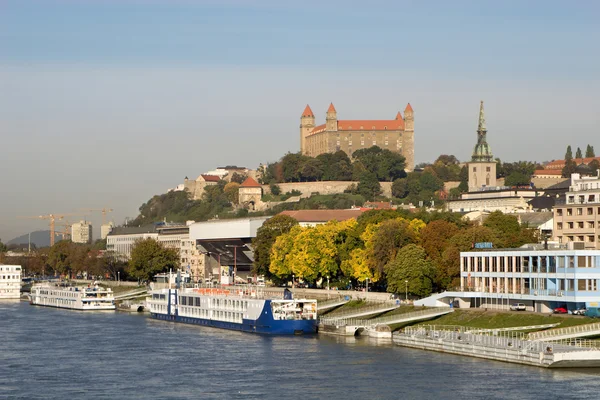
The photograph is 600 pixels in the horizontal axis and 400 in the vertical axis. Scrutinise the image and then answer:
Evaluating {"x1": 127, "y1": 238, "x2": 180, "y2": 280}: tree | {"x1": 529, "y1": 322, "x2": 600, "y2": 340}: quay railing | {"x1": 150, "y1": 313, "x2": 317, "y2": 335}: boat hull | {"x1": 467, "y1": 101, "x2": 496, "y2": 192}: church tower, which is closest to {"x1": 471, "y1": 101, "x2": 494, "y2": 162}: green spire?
{"x1": 467, "y1": 101, "x2": 496, "y2": 192}: church tower

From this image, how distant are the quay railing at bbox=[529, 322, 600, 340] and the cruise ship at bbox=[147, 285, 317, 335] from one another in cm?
2093

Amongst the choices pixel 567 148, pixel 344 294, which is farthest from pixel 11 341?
pixel 567 148

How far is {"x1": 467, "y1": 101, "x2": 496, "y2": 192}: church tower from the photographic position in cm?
17588

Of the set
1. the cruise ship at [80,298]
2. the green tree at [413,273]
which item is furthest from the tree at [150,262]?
the green tree at [413,273]

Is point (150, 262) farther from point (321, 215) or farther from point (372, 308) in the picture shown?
point (372, 308)

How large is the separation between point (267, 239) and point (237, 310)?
32.5 metres

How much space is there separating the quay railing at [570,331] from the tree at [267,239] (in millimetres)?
54753

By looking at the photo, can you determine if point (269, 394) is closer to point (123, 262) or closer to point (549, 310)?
point (549, 310)

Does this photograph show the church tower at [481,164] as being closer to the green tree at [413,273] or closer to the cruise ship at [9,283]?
the cruise ship at [9,283]

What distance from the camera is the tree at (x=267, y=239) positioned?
116000 millimetres

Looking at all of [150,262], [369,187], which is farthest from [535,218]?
[369,187]

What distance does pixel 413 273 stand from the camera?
81.5 meters

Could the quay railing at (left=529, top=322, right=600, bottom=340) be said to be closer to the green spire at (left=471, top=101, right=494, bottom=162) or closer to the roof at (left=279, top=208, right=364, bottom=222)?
the roof at (left=279, top=208, right=364, bottom=222)

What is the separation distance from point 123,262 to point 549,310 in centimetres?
10054
